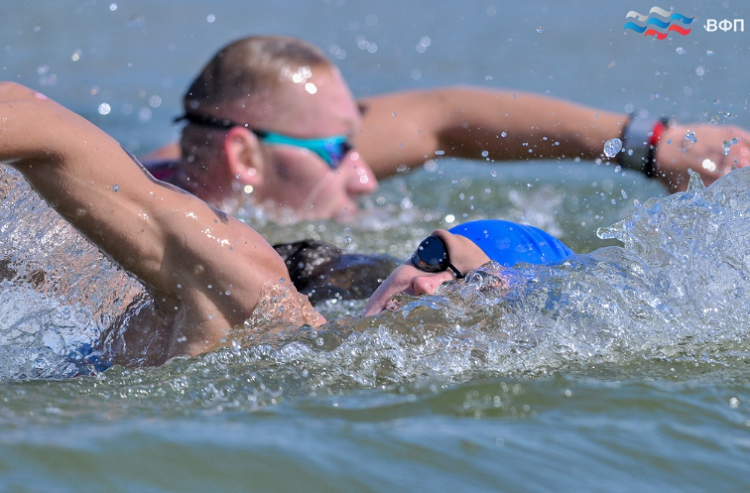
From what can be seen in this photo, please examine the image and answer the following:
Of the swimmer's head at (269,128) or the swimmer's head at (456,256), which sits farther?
the swimmer's head at (269,128)

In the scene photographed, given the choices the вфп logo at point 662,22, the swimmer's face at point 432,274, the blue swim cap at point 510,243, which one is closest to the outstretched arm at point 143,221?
the swimmer's face at point 432,274

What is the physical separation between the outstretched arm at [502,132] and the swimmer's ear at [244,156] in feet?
2.28

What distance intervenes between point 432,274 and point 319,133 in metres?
1.84

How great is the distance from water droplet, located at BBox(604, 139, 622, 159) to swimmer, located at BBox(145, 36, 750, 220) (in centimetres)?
3

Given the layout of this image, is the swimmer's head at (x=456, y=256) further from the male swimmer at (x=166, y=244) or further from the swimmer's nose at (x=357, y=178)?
the swimmer's nose at (x=357, y=178)

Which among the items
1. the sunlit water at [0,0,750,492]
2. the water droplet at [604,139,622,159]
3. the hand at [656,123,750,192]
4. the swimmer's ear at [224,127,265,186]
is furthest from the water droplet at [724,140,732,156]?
the swimmer's ear at [224,127,265,186]

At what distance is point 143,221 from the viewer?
214 centimetres

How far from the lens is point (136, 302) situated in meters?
2.43

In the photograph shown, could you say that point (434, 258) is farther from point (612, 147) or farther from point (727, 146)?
point (612, 147)

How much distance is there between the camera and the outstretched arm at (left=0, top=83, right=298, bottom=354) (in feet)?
6.61

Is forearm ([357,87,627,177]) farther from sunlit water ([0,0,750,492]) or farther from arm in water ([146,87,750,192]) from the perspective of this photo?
sunlit water ([0,0,750,492])

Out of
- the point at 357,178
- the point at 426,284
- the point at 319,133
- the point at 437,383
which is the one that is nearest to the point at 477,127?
the point at 357,178

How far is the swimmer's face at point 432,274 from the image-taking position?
2.39 metres

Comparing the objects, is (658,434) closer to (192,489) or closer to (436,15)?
(192,489)
